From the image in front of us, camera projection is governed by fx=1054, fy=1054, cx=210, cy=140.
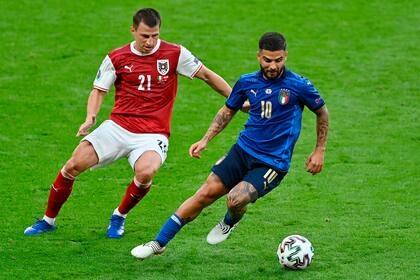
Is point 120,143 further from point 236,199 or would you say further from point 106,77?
point 236,199

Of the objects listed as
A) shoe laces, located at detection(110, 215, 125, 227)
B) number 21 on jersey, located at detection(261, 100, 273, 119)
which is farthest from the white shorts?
number 21 on jersey, located at detection(261, 100, 273, 119)

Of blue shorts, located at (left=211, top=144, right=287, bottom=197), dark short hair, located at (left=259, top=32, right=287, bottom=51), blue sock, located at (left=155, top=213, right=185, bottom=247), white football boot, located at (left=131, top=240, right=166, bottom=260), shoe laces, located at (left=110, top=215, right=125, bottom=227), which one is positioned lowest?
white football boot, located at (left=131, top=240, right=166, bottom=260)

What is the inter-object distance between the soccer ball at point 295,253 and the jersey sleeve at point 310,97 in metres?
1.27

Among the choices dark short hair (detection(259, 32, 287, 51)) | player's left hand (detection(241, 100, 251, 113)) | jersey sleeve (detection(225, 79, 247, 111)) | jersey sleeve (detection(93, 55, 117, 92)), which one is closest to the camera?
dark short hair (detection(259, 32, 287, 51))

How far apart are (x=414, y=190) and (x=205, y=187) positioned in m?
3.78

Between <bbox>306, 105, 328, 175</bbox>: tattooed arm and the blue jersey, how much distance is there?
0.11 metres

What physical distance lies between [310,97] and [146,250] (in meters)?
2.10

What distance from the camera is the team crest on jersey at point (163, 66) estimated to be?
1098cm

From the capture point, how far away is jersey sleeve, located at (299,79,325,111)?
9805 mm

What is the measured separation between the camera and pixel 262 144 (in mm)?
9922

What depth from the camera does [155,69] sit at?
1097 centimetres

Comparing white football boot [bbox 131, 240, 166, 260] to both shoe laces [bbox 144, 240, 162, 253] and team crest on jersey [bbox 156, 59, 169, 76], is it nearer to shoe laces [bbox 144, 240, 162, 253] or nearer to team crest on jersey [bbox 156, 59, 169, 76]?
shoe laces [bbox 144, 240, 162, 253]

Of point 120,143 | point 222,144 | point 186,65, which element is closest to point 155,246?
point 120,143

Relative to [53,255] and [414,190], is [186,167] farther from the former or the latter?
[53,255]
